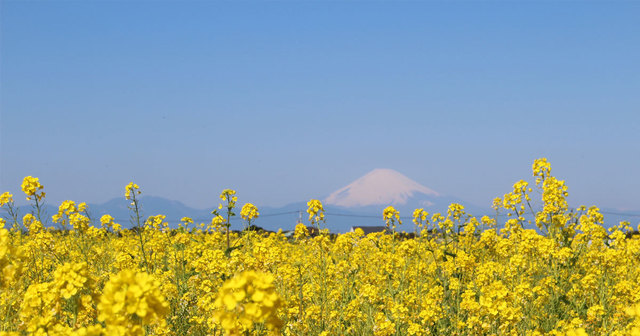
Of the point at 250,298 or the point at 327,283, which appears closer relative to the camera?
the point at 250,298

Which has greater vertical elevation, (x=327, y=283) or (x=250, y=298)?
(x=250, y=298)

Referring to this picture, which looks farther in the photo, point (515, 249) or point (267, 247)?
point (515, 249)

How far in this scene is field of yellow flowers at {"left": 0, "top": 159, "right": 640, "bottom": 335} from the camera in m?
2.51

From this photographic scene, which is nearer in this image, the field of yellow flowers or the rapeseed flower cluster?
the rapeseed flower cluster

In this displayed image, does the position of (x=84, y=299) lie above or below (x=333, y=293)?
above

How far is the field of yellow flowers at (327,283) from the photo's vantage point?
251 cm

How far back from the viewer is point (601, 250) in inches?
301

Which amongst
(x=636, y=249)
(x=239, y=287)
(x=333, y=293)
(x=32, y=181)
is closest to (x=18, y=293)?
(x=32, y=181)

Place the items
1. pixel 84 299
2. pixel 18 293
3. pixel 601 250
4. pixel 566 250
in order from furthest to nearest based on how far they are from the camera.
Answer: pixel 601 250 < pixel 566 250 < pixel 18 293 < pixel 84 299

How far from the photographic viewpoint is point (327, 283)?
6.31m

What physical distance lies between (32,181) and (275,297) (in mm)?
4762

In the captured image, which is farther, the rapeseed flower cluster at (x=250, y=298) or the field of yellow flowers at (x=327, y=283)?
the field of yellow flowers at (x=327, y=283)

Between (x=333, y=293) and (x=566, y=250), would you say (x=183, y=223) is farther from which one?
(x=566, y=250)

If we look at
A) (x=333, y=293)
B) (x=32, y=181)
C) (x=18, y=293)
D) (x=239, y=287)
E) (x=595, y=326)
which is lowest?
(x=595, y=326)
